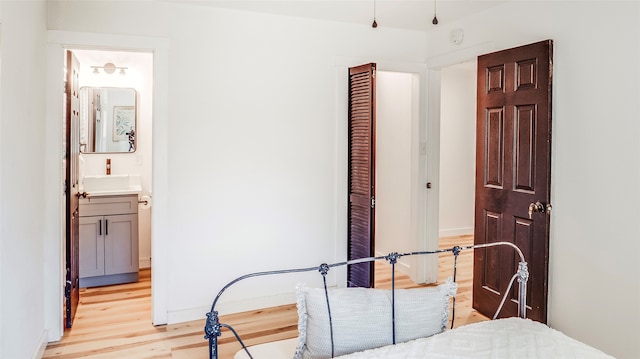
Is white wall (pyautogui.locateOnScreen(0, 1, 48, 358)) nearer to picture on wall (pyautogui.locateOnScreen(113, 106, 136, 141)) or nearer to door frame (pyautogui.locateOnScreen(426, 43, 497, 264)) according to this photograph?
picture on wall (pyautogui.locateOnScreen(113, 106, 136, 141))

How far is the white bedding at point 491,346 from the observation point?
1511 mm

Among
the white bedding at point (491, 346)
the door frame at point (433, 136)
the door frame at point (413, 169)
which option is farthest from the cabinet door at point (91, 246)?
the white bedding at point (491, 346)

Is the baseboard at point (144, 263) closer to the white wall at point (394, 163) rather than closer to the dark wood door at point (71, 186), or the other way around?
the dark wood door at point (71, 186)

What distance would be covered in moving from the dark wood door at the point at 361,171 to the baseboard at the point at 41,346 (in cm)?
229

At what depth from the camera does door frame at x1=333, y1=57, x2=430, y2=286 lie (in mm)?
4066

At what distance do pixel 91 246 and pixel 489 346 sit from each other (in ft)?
13.0

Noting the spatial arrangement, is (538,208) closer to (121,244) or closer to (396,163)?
(396,163)

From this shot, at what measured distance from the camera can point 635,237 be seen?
2576 millimetres

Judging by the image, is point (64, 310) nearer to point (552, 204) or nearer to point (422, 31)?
point (552, 204)

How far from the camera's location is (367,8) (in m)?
3.62

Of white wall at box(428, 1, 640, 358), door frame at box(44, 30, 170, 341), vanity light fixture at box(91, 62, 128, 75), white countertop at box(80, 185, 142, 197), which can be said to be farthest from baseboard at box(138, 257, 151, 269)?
white wall at box(428, 1, 640, 358)

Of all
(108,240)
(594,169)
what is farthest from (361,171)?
(108,240)

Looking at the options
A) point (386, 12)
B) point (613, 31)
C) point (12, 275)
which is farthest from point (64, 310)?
point (613, 31)

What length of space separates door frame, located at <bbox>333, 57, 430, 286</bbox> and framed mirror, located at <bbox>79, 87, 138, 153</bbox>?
235 centimetres
